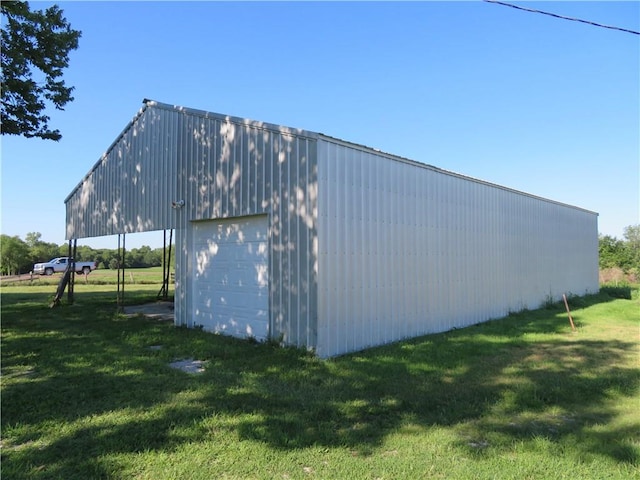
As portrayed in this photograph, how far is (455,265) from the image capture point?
1041 centimetres

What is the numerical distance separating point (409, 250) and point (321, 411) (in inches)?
196

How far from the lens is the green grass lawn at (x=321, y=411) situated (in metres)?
3.39

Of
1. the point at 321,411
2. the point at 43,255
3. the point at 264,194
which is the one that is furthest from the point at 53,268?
the point at 321,411

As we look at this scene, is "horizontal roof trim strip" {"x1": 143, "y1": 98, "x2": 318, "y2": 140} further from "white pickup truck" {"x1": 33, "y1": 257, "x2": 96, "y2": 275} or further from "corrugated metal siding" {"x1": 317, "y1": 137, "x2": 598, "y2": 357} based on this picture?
"white pickup truck" {"x1": 33, "y1": 257, "x2": 96, "y2": 275}

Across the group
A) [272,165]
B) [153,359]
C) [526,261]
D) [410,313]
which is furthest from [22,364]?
[526,261]

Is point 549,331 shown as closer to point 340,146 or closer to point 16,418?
point 340,146

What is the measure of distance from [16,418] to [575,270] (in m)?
19.3

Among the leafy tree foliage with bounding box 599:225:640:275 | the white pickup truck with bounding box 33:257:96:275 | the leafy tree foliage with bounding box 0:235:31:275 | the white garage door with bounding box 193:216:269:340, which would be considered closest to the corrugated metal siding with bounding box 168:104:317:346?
the white garage door with bounding box 193:216:269:340

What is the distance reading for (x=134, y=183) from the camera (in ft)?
39.8

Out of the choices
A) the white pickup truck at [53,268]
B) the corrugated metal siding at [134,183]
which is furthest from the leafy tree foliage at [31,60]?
the white pickup truck at [53,268]

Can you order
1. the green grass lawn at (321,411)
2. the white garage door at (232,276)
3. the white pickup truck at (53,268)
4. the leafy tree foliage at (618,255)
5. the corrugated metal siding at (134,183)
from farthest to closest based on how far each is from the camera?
the white pickup truck at (53,268) → the leafy tree foliage at (618,255) → the corrugated metal siding at (134,183) → the white garage door at (232,276) → the green grass lawn at (321,411)

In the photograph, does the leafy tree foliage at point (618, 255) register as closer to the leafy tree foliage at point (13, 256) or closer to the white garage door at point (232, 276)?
the white garage door at point (232, 276)

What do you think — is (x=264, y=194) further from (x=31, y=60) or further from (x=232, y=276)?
(x=31, y=60)

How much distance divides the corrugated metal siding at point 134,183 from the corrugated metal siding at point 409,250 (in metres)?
5.02
